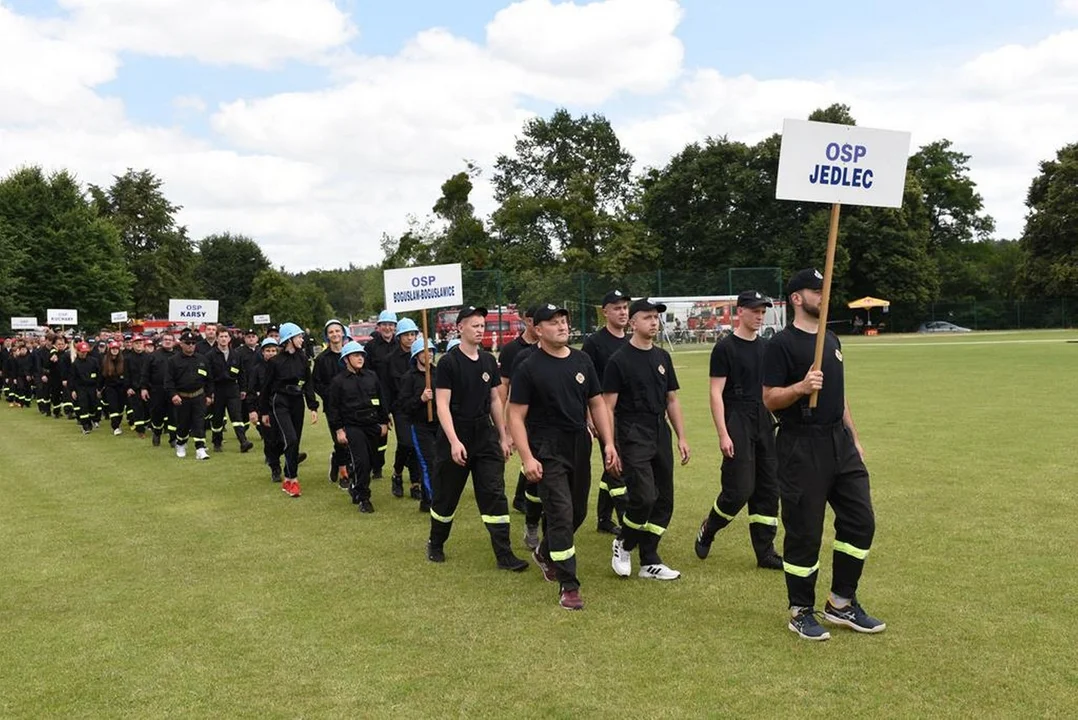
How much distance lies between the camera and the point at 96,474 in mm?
12742

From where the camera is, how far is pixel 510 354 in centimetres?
912

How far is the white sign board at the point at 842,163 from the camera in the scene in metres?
5.67

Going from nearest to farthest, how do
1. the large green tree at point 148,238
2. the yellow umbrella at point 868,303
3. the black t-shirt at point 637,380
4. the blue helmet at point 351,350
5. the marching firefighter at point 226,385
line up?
1. the black t-shirt at point 637,380
2. the blue helmet at point 351,350
3. the marching firefighter at point 226,385
4. the yellow umbrella at point 868,303
5. the large green tree at point 148,238

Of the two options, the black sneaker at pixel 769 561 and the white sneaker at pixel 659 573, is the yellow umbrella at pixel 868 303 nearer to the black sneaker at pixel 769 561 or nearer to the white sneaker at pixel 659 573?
the black sneaker at pixel 769 561

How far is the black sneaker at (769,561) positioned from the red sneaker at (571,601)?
1.57 meters

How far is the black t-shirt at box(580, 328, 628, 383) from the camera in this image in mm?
7539

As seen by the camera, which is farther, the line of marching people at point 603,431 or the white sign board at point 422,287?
the white sign board at point 422,287

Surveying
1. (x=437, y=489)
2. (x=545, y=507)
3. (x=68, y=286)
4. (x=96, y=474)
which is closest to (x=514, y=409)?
(x=545, y=507)

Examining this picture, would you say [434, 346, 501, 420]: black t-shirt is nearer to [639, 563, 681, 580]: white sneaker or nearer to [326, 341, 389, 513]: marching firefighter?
[639, 563, 681, 580]: white sneaker

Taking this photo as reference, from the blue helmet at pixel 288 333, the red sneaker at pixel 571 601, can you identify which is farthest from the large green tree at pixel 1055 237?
the red sneaker at pixel 571 601

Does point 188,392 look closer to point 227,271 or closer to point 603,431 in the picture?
point 603,431

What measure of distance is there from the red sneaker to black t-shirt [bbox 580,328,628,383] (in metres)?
2.07

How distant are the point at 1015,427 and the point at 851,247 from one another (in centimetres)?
4890

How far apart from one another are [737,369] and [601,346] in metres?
1.24
